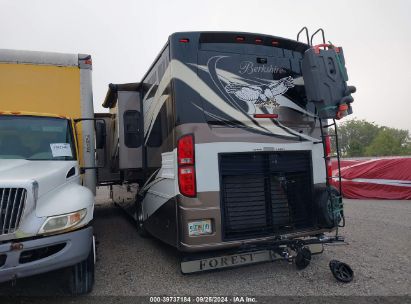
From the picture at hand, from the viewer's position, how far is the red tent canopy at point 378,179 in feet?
37.4

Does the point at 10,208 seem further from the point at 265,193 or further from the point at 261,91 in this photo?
the point at 261,91

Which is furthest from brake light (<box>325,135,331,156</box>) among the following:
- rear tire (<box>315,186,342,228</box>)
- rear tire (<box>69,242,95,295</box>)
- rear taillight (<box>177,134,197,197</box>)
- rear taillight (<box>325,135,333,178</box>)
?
rear tire (<box>69,242,95,295</box>)

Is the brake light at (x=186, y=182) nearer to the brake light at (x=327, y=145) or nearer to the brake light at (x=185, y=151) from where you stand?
the brake light at (x=185, y=151)

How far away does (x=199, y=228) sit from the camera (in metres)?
4.27

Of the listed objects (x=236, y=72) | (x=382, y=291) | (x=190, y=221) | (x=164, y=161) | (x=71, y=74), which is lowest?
(x=382, y=291)

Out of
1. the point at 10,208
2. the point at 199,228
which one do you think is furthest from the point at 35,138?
the point at 199,228

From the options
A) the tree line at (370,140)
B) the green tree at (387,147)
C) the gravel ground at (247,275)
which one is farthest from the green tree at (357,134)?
the gravel ground at (247,275)

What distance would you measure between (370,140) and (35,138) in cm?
8754

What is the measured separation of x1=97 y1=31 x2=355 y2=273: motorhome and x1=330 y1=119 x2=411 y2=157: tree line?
7209 centimetres

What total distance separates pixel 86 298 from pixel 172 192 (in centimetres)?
166

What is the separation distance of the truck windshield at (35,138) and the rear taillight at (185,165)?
68.4 inches

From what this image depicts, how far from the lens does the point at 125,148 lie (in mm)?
6359

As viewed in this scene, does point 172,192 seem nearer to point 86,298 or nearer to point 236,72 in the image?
point 86,298

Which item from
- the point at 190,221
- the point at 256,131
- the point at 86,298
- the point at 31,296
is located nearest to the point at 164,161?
the point at 190,221
